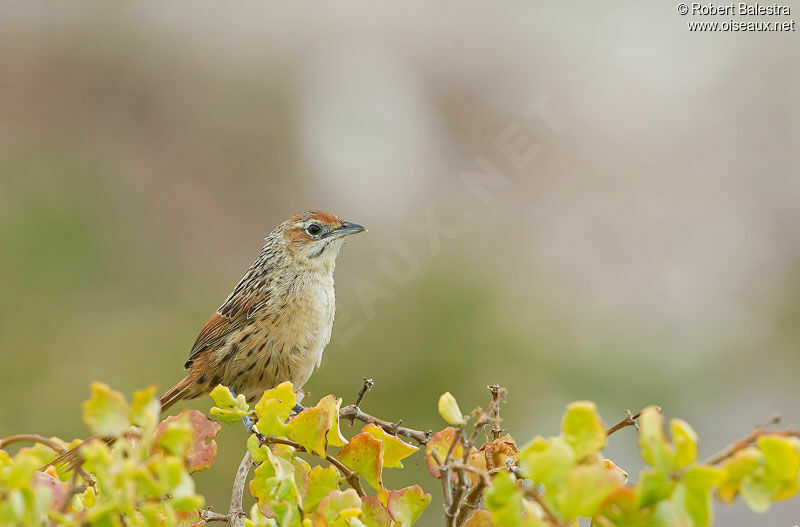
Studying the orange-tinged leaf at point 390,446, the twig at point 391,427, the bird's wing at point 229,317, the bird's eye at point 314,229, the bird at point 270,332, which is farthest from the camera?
the bird's eye at point 314,229

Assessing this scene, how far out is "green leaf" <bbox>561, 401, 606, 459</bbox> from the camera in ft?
3.64

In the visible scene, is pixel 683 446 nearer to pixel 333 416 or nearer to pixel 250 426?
pixel 333 416

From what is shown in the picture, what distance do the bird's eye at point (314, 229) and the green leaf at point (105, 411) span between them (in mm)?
2945

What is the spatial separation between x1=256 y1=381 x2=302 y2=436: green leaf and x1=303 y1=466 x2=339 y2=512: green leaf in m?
0.11

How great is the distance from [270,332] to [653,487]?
108 inches

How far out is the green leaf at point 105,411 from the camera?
1.08 metres

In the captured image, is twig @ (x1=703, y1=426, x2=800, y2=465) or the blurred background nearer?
twig @ (x1=703, y1=426, x2=800, y2=465)

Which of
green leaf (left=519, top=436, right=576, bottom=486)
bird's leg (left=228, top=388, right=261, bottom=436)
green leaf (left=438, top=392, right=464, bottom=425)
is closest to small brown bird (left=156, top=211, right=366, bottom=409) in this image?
bird's leg (left=228, top=388, right=261, bottom=436)

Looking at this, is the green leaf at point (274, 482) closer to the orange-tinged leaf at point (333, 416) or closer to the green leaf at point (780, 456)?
the orange-tinged leaf at point (333, 416)

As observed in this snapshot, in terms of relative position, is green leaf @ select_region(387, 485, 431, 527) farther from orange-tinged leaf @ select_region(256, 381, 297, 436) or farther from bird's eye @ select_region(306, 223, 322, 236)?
bird's eye @ select_region(306, 223, 322, 236)

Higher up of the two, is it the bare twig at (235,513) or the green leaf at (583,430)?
the bare twig at (235,513)

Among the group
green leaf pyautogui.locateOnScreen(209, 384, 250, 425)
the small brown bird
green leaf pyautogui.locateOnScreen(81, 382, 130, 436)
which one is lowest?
green leaf pyautogui.locateOnScreen(81, 382, 130, 436)

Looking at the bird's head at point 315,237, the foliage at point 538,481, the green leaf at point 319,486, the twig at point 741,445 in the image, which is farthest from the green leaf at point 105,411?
the bird's head at point 315,237

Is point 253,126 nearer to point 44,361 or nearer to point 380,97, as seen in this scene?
point 380,97
